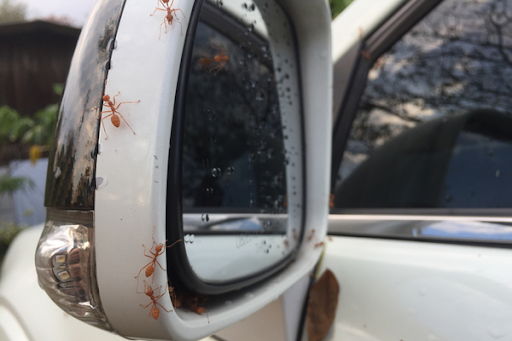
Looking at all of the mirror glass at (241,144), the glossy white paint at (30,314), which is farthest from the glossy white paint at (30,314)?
the mirror glass at (241,144)

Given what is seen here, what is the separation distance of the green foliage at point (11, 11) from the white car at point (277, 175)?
43.8 ft

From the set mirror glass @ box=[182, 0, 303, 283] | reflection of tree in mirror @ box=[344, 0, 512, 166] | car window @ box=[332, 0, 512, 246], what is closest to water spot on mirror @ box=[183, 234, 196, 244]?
mirror glass @ box=[182, 0, 303, 283]

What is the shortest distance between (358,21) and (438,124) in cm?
61

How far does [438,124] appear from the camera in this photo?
1.32 m

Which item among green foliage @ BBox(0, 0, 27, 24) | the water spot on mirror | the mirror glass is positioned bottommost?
the water spot on mirror

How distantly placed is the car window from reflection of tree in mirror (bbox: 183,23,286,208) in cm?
45

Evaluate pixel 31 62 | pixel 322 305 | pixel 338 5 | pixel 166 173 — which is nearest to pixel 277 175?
pixel 322 305

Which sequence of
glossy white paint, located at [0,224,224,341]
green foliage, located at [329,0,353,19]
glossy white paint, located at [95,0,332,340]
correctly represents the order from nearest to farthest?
glossy white paint, located at [95,0,332,340], glossy white paint, located at [0,224,224,341], green foliage, located at [329,0,353,19]

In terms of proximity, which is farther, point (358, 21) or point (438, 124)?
point (358, 21)

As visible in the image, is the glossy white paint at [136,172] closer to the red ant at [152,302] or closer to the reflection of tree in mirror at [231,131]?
the red ant at [152,302]

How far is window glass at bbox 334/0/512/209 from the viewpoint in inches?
45.7

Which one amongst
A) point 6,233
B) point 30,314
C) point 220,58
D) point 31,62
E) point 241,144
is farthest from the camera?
point 31,62

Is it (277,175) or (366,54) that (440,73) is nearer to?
(366,54)

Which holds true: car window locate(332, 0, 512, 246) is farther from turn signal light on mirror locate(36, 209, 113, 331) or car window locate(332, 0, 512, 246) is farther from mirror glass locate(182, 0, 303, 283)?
turn signal light on mirror locate(36, 209, 113, 331)
